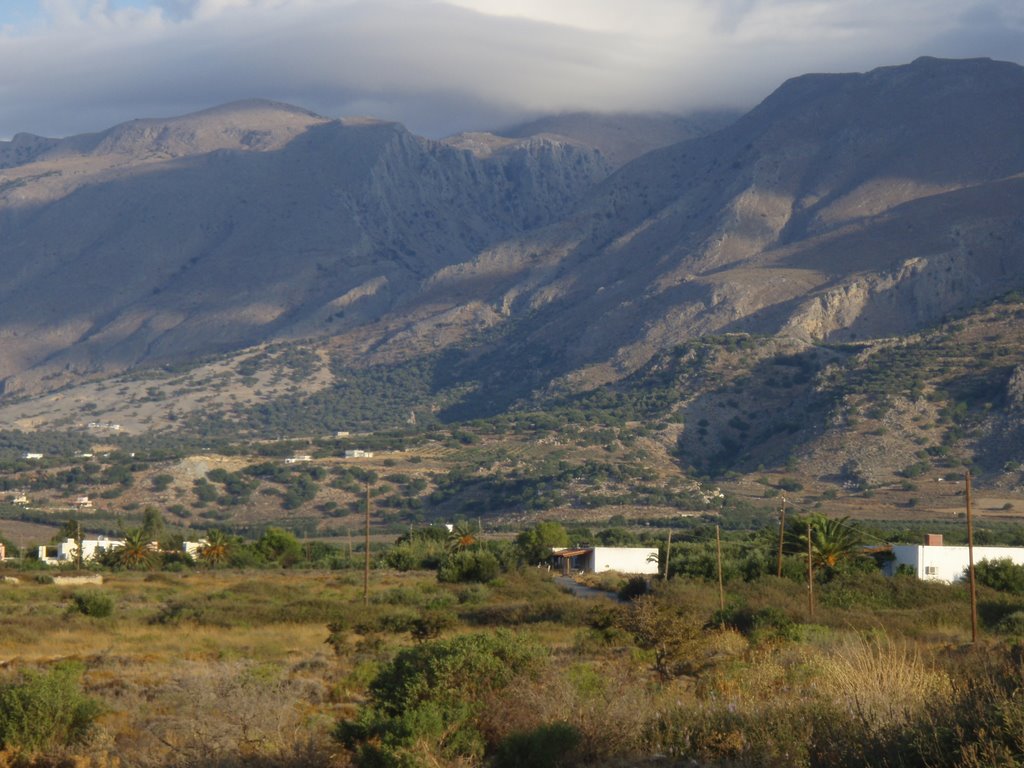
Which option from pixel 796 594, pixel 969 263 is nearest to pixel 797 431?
pixel 969 263

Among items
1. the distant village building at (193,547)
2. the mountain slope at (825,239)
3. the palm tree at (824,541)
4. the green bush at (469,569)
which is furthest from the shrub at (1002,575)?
the mountain slope at (825,239)

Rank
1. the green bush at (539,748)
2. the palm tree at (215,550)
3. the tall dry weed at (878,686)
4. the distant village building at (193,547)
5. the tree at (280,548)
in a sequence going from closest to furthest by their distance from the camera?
1. the tall dry weed at (878,686)
2. the green bush at (539,748)
3. the palm tree at (215,550)
4. the distant village building at (193,547)
5. the tree at (280,548)

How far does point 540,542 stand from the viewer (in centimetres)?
6700

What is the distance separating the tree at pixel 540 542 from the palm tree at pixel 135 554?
17416 millimetres

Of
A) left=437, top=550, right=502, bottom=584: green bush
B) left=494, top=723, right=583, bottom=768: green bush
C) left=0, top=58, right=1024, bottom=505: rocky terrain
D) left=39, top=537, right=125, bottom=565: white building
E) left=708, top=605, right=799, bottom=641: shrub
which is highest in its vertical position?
left=0, top=58, right=1024, bottom=505: rocky terrain

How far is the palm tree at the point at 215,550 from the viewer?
67.0 metres

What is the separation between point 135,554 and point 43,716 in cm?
5146

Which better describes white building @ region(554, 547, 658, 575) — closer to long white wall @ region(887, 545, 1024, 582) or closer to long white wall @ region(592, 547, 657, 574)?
long white wall @ region(592, 547, 657, 574)

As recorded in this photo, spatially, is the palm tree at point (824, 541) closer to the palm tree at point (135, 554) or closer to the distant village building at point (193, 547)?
the palm tree at point (135, 554)

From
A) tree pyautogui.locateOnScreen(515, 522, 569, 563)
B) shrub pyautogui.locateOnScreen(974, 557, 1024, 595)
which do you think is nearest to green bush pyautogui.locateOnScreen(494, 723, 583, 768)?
shrub pyautogui.locateOnScreen(974, 557, 1024, 595)

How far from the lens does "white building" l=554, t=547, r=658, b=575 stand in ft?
200

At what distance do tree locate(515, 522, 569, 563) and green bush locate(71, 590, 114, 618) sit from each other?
96.7 ft

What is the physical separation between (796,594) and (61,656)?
21355 mm

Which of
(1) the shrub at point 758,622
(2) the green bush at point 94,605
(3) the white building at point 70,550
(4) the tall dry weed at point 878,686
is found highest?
(4) the tall dry weed at point 878,686
